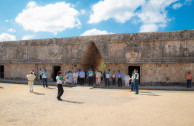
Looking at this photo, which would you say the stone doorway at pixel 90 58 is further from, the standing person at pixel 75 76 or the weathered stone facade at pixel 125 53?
the standing person at pixel 75 76

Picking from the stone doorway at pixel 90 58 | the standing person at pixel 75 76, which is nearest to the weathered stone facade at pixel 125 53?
the stone doorway at pixel 90 58

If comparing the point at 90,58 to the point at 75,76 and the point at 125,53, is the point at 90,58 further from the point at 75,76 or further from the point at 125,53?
the point at 125,53

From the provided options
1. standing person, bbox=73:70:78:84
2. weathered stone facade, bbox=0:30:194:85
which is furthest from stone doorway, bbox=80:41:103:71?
standing person, bbox=73:70:78:84

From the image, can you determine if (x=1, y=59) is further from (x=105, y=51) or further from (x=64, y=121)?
(x=64, y=121)

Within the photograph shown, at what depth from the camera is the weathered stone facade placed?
35.2 ft

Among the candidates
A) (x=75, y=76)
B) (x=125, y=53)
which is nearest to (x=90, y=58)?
(x=75, y=76)

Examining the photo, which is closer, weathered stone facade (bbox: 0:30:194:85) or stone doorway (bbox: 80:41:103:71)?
weathered stone facade (bbox: 0:30:194:85)

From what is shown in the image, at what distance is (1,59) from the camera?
52.1ft

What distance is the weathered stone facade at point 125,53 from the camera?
10.7 m

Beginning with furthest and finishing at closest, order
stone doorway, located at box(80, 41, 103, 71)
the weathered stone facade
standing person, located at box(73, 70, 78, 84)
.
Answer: stone doorway, located at box(80, 41, 103, 71) < standing person, located at box(73, 70, 78, 84) < the weathered stone facade

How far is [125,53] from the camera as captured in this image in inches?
461

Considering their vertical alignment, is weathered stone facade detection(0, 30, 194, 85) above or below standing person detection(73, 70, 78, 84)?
above

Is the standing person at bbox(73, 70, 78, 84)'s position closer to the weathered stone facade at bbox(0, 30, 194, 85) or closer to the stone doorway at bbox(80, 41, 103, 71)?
the weathered stone facade at bbox(0, 30, 194, 85)

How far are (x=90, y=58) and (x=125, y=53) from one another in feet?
13.8
